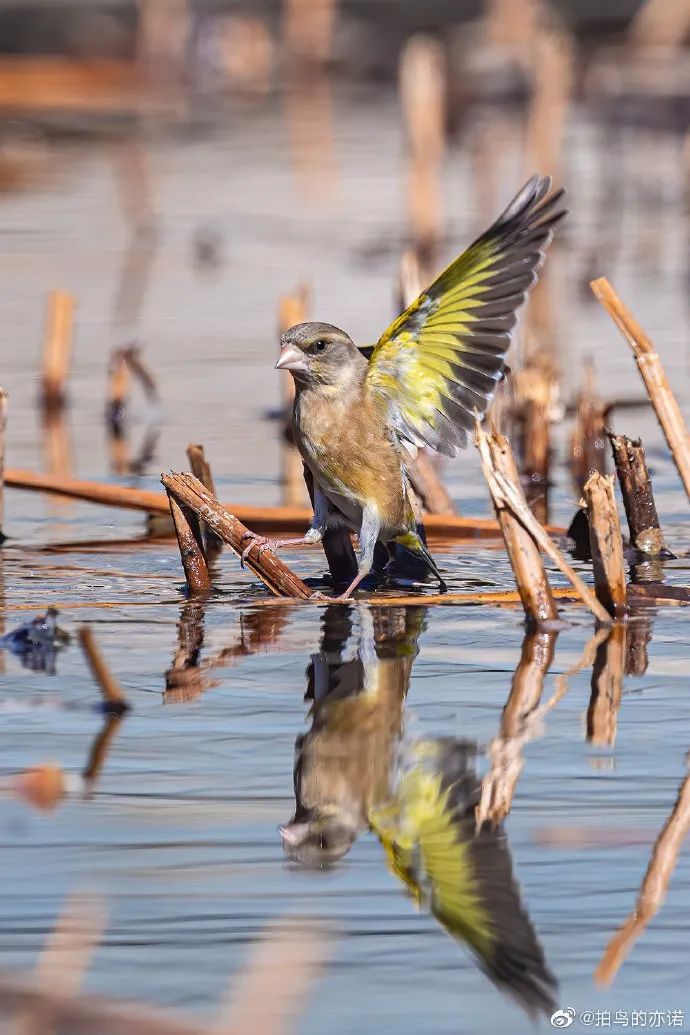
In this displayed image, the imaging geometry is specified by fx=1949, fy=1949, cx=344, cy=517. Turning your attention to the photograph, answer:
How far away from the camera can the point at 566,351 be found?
461 inches

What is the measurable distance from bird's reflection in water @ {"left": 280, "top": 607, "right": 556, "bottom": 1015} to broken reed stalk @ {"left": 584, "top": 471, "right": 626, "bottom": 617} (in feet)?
2.31

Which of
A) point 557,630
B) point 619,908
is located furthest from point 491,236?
point 619,908

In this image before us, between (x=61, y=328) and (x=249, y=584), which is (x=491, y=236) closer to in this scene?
(x=249, y=584)

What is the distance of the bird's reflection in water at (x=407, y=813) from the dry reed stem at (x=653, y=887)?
12 centimetres

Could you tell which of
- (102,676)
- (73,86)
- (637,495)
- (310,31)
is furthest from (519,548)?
(310,31)

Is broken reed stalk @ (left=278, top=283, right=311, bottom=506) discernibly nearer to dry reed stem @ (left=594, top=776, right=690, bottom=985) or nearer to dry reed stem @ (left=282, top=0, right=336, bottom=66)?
dry reed stem @ (left=594, top=776, right=690, bottom=985)

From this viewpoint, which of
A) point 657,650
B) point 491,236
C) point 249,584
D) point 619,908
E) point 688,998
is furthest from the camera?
point 249,584

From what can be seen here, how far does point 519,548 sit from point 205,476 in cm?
162

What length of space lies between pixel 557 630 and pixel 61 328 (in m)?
4.96

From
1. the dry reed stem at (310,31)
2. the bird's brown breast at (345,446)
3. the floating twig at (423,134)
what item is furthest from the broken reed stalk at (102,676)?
the dry reed stem at (310,31)


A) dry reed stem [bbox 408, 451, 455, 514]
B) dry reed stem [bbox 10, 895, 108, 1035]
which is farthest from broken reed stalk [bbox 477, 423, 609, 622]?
dry reed stem [bbox 10, 895, 108, 1035]

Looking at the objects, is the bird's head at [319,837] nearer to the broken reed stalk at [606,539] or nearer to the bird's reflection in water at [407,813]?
the bird's reflection in water at [407,813]

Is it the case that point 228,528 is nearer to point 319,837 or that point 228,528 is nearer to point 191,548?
point 191,548

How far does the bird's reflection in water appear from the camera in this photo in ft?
12.4
